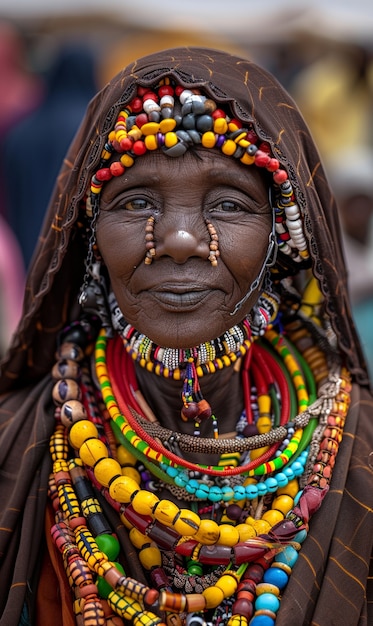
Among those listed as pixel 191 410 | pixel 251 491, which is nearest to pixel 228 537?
pixel 251 491

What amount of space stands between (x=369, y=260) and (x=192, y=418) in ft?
12.3

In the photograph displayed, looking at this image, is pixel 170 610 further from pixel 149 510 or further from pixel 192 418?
pixel 192 418

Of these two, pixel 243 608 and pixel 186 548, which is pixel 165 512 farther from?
→ pixel 243 608

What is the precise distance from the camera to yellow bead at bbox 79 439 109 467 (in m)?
2.43

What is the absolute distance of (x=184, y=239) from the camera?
7.34 ft

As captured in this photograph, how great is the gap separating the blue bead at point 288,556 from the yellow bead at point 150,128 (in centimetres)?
120

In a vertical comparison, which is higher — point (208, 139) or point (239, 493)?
point (208, 139)

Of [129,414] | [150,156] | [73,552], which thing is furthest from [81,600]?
[150,156]

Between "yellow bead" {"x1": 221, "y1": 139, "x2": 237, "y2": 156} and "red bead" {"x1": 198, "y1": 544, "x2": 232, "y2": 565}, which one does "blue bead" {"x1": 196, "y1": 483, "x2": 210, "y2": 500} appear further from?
"yellow bead" {"x1": 221, "y1": 139, "x2": 237, "y2": 156}

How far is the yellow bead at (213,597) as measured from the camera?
2.28 meters

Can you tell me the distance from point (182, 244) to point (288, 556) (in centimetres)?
91

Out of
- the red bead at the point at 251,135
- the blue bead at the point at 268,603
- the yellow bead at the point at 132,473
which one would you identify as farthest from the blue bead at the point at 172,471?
the red bead at the point at 251,135

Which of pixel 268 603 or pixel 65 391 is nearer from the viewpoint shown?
pixel 268 603

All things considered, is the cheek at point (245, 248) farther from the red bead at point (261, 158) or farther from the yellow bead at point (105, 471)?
the yellow bead at point (105, 471)
